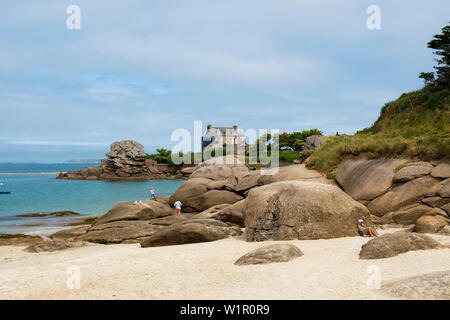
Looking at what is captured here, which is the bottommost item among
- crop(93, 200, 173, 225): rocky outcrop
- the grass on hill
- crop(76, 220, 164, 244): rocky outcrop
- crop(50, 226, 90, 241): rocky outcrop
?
crop(50, 226, 90, 241): rocky outcrop

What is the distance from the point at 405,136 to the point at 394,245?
14828mm

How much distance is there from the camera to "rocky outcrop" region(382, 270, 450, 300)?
6.28 metres

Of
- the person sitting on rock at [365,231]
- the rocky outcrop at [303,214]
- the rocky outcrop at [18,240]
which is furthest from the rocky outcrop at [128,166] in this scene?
the person sitting on rock at [365,231]

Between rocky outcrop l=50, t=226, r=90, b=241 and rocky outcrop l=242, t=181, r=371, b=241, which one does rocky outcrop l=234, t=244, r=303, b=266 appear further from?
rocky outcrop l=50, t=226, r=90, b=241

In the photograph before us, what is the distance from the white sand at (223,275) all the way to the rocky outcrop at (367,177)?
18.3 ft

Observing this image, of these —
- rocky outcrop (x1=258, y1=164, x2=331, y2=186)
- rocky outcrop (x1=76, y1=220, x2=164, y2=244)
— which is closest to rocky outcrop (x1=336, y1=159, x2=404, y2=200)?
rocky outcrop (x1=258, y1=164, x2=331, y2=186)

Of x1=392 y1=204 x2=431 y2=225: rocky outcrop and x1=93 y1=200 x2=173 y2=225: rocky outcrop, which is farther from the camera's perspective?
x1=93 y1=200 x2=173 y2=225: rocky outcrop

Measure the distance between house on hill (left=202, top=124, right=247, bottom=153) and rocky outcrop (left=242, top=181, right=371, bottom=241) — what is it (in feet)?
253

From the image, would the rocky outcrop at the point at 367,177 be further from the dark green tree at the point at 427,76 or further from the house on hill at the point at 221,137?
the house on hill at the point at 221,137

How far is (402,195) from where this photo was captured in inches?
622

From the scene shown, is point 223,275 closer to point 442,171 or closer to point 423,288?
point 423,288
